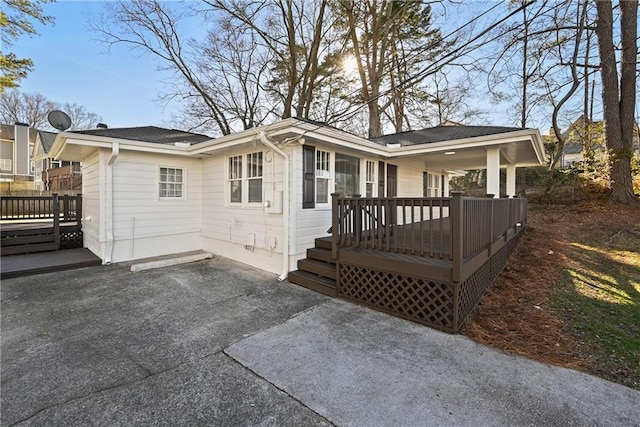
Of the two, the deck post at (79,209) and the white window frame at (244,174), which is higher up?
the white window frame at (244,174)

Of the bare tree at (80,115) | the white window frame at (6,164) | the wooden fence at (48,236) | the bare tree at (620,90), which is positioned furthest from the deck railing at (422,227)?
the white window frame at (6,164)

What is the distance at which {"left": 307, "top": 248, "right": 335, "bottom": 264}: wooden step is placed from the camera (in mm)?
4966

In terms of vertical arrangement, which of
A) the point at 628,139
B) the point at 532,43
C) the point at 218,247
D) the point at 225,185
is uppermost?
the point at 532,43

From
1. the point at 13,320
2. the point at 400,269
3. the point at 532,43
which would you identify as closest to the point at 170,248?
the point at 13,320

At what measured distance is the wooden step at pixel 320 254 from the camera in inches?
195

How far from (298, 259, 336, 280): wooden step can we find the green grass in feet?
10.4

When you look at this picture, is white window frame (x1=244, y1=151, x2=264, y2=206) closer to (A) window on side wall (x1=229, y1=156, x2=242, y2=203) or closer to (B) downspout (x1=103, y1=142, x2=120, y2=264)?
(A) window on side wall (x1=229, y1=156, x2=242, y2=203)

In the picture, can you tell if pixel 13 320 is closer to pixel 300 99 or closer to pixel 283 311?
pixel 283 311

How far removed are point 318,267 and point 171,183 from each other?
4761 mm

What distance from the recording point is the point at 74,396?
2.17 meters

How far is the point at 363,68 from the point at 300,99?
3.48 metres

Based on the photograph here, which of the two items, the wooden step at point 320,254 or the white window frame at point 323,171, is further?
the white window frame at point 323,171

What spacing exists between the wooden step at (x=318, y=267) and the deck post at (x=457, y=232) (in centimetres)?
202

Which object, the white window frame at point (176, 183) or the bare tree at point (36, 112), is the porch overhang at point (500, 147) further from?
the bare tree at point (36, 112)
